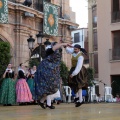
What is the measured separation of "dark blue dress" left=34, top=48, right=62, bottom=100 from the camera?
8094mm

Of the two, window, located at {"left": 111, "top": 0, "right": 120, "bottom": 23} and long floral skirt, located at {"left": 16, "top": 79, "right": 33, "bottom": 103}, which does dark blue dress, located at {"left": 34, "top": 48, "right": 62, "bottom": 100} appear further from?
window, located at {"left": 111, "top": 0, "right": 120, "bottom": 23}

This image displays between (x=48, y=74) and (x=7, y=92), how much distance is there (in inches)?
167

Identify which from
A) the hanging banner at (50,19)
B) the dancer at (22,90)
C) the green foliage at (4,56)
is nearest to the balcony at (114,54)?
the hanging banner at (50,19)

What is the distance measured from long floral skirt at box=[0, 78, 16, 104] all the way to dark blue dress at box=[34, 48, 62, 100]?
3.90 metres

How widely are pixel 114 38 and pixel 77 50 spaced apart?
17.6 meters

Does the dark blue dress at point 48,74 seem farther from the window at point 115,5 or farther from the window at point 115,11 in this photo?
the window at point 115,5

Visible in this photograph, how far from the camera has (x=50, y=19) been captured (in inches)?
820

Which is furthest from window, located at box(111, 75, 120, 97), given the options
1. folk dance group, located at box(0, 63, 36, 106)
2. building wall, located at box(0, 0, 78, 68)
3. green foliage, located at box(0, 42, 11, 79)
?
folk dance group, located at box(0, 63, 36, 106)

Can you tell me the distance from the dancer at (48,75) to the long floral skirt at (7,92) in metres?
3.90

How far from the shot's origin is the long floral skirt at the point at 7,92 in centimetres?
1195

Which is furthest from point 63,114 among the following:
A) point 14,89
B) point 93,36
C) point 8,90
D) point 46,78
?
point 93,36

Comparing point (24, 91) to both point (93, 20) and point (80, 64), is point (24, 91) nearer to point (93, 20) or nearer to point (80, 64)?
point (80, 64)

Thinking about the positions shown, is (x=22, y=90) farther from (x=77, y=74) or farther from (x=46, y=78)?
(x=46, y=78)

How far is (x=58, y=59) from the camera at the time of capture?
812 centimetres
